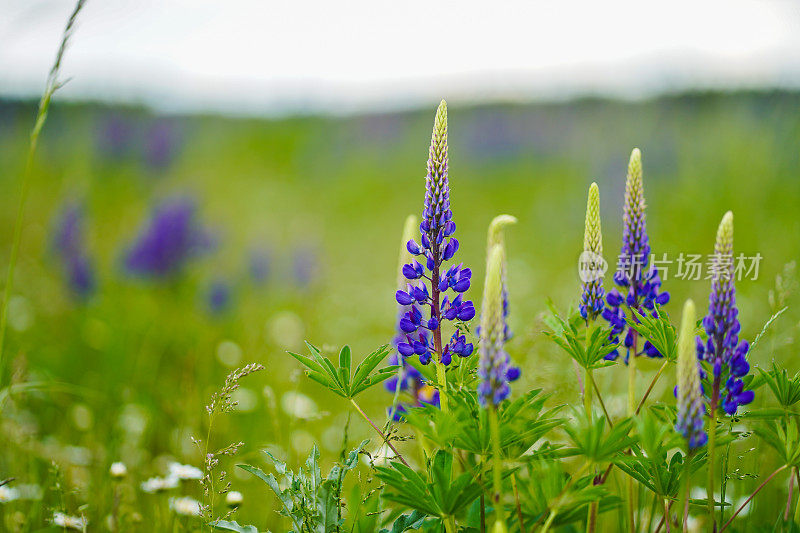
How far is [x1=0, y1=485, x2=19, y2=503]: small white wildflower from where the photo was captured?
2.04m

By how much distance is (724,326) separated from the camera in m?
1.44

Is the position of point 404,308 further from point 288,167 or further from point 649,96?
point 649,96

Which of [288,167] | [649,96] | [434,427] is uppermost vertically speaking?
[649,96]

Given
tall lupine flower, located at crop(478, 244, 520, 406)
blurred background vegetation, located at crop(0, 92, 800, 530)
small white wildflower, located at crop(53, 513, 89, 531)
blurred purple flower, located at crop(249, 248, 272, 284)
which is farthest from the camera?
blurred purple flower, located at crop(249, 248, 272, 284)

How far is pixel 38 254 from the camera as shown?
7.19 m

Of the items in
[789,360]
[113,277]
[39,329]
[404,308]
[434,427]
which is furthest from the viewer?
[113,277]

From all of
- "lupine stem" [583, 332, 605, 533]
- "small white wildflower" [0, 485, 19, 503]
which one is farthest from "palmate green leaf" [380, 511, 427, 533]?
"small white wildflower" [0, 485, 19, 503]

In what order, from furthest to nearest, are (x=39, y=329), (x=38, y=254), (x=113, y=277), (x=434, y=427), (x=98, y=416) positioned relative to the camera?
(x=38, y=254)
(x=113, y=277)
(x=39, y=329)
(x=98, y=416)
(x=434, y=427)

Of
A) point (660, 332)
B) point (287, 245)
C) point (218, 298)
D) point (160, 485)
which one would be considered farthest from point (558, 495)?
point (287, 245)

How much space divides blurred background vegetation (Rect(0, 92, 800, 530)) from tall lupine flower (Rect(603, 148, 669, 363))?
0.34 m

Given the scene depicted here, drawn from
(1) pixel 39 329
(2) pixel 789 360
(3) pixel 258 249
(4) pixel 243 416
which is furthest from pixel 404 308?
(3) pixel 258 249

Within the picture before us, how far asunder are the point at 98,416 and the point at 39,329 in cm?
181

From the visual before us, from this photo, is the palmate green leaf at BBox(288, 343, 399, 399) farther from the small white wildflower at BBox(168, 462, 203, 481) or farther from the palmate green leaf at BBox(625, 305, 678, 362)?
the small white wildflower at BBox(168, 462, 203, 481)

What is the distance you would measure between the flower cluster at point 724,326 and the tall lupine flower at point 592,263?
254mm
